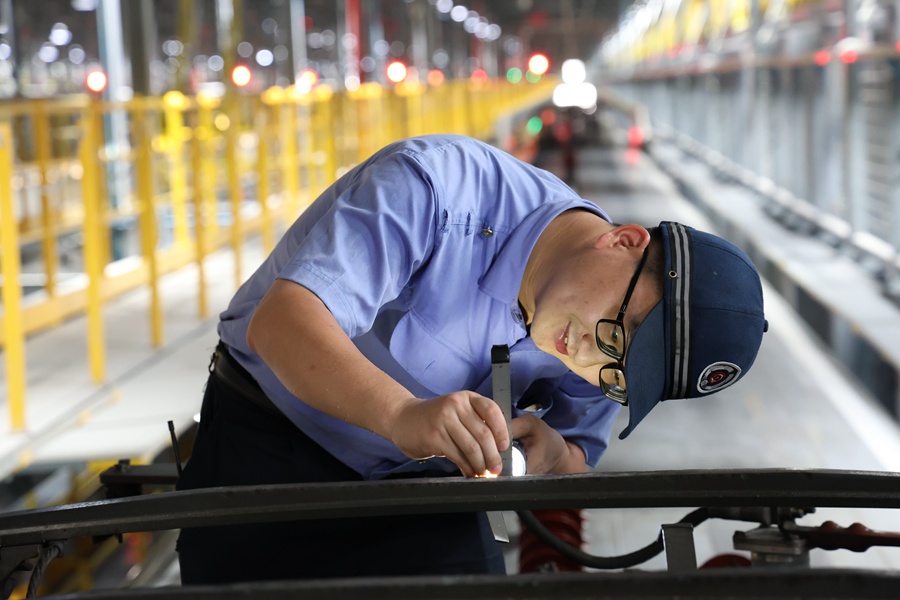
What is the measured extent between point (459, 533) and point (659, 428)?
3.06m

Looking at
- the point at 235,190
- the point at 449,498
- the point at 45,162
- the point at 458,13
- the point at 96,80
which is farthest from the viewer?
the point at 458,13

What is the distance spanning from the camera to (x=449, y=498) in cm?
132

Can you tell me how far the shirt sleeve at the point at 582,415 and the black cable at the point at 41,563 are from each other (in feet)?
3.18

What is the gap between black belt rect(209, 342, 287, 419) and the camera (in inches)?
75.4

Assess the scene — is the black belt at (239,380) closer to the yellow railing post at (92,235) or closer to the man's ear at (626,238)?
the man's ear at (626,238)

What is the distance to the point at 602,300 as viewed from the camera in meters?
1.55

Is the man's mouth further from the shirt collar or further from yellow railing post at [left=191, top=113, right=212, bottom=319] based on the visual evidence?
yellow railing post at [left=191, top=113, right=212, bottom=319]

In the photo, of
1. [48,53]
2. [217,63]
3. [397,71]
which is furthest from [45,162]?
[217,63]

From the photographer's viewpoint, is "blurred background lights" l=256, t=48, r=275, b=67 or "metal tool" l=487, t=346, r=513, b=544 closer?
"metal tool" l=487, t=346, r=513, b=544

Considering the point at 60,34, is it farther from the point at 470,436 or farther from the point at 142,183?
the point at 470,436

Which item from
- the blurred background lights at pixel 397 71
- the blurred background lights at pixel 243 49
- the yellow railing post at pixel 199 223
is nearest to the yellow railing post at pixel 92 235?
the yellow railing post at pixel 199 223

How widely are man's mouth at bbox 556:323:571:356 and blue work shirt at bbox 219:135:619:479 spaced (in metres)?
0.14

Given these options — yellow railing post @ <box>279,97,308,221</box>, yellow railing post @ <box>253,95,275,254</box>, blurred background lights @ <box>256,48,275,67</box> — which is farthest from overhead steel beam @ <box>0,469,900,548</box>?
blurred background lights @ <box>256,48,275,67</box>

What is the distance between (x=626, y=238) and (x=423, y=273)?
0.35 m
